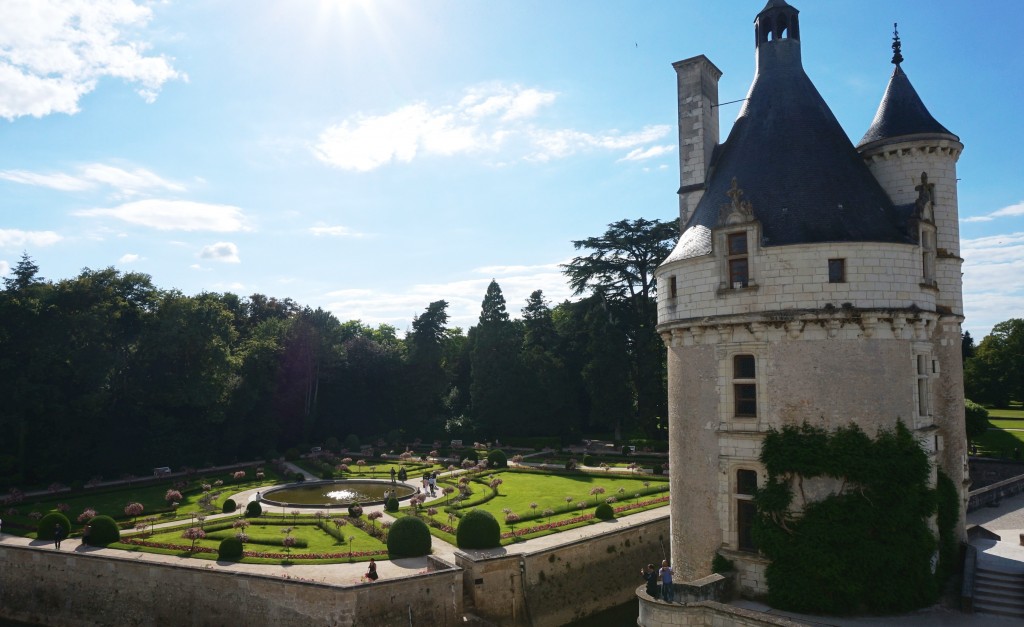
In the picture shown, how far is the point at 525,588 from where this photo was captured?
21109 millimetres

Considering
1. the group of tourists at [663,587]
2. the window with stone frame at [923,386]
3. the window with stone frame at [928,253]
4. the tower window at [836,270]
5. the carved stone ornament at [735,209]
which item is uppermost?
the carved stone ornament at [735,209]

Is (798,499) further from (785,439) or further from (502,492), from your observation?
(502,492)

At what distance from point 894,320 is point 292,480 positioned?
33884 millimetres

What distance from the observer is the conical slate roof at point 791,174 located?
53.3 ft

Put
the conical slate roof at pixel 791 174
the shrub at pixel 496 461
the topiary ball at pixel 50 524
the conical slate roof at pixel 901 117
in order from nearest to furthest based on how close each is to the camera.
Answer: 1. the conical slate roof at pixel 791 174
2. the conical slate roof at pixel 901 117
3. the topiary ball at pixel 50 524
4. the shrub at pixel 496 461

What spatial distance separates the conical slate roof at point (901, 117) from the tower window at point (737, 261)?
5.87 m

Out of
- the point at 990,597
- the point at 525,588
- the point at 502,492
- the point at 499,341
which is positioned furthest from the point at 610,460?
the point at 990,597

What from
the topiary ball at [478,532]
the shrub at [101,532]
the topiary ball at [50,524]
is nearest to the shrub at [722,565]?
the topiary ball at [478,532]

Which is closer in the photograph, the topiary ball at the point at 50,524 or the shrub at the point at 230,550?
the shrub at the point at 230,550

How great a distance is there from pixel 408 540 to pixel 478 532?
244cm

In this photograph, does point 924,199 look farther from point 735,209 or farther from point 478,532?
point 478,532

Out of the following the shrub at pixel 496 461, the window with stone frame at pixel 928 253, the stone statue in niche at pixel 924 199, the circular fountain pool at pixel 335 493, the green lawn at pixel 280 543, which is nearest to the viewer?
the stone statue in niche at pixel 924 199

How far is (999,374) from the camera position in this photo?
65188mm

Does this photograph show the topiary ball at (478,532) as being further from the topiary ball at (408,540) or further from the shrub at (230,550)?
the shrub at (230,550)
